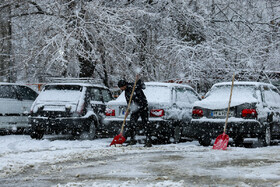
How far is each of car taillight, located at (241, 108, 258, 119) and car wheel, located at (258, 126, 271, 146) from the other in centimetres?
57

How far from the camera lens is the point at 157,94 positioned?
1216 cm

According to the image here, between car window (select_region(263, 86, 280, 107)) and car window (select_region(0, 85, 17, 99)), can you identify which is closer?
car window (select_region(263, 86, 280, 107))

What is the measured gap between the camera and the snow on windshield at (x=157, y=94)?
11.9 metres

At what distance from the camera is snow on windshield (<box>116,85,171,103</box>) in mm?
11898

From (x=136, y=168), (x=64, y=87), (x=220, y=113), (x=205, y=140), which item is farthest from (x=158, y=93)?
(x=136, y=168)

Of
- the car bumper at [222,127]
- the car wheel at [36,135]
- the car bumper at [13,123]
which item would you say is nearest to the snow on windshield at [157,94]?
the car bumper at [222,127]

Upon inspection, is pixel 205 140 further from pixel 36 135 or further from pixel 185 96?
pixel 36 135

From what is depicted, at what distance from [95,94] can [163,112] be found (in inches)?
110

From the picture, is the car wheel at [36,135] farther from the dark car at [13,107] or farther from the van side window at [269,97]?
the van side window at [269,97]

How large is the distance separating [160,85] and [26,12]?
7.47m

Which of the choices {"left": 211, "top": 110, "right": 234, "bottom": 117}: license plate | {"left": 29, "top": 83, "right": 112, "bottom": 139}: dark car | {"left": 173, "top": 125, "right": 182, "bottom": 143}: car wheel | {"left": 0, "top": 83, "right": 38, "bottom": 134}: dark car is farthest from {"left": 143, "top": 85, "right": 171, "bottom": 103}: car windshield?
{"left": 0, "top": 83, "right": 38, "bottom": 134}: dark car

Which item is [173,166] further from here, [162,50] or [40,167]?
[162,50]

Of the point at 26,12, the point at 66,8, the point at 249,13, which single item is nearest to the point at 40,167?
the point at 66,8

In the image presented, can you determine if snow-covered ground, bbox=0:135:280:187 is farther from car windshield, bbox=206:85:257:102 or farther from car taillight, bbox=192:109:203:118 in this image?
car windshield, bbox=206:85:257:102
